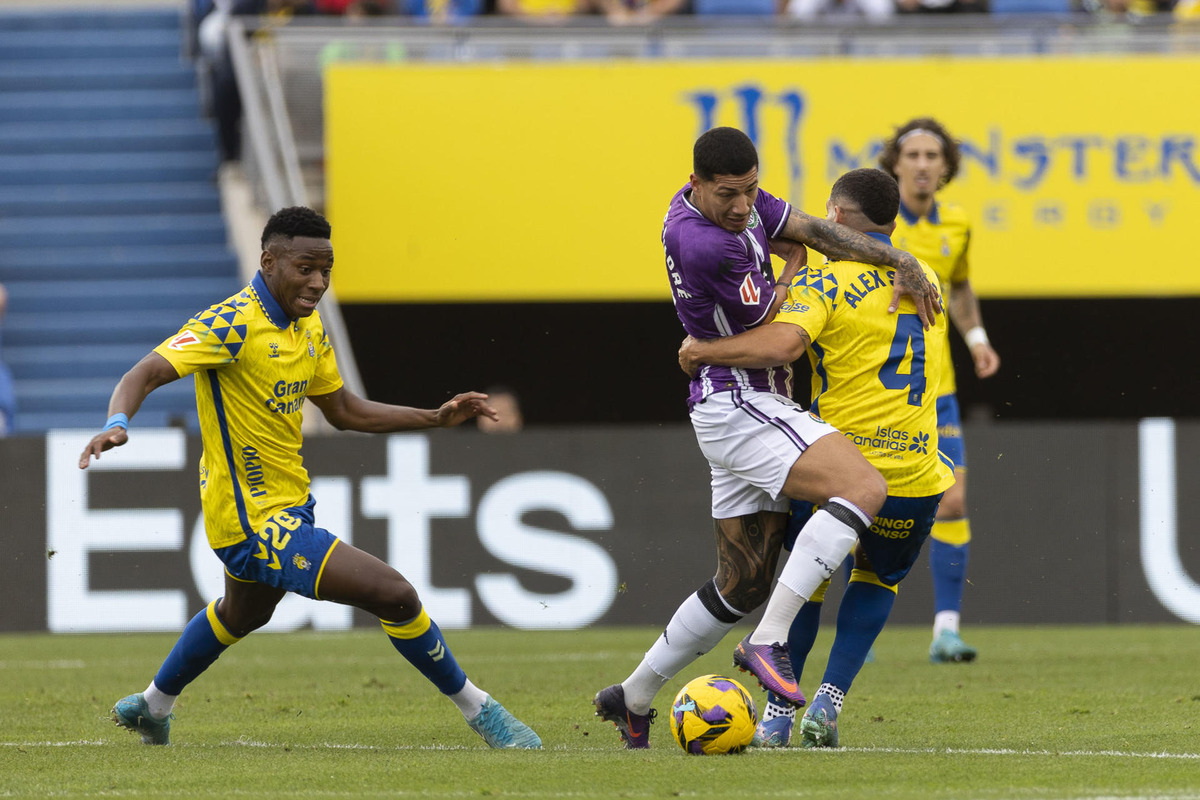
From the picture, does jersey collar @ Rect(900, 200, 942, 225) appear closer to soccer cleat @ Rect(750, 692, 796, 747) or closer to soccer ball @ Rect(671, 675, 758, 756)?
soccer cleat @ Rect(750, 692, 796, 747)

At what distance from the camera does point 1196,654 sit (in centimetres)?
934

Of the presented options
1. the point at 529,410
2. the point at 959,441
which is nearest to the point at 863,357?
the point at 959,441

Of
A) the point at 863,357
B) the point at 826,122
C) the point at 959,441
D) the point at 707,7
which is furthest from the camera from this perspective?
the point at 707,7

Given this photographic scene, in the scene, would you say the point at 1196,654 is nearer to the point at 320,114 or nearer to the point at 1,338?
the point at 320,114

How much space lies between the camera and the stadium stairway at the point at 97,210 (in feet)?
46.8

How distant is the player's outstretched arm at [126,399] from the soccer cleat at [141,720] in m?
1.09

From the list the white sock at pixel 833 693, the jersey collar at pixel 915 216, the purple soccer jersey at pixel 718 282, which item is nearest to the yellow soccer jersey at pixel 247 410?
the purple soccer jersey at pixel 718 282

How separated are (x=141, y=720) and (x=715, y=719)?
2.07 metres

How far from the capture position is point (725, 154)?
18.2ft

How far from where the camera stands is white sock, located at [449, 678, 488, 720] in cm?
603

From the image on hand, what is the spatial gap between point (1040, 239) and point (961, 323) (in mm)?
5507

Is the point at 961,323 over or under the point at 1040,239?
over

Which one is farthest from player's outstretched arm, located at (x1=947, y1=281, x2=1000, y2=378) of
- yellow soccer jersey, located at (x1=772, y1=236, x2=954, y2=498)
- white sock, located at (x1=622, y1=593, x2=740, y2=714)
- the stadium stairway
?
the stadium stairway

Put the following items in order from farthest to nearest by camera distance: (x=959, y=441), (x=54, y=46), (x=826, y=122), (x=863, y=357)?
(x=54, y=46), (x=826, y=122), (x=959, y=441), (x=863, y=357)
